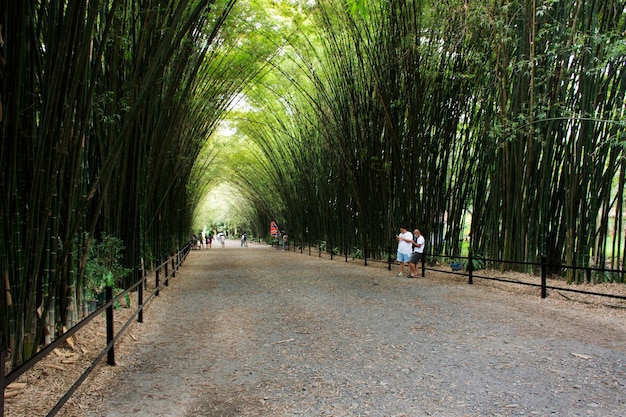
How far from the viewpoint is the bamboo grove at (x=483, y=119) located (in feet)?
17.6

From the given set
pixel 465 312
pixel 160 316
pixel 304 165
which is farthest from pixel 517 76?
pixel 304 165

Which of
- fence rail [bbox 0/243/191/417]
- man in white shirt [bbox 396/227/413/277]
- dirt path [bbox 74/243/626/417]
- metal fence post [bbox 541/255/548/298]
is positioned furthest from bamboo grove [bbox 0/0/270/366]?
man in white shirt [bbox 396/227/413/277]

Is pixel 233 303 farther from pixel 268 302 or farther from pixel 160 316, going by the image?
pixel 160 316

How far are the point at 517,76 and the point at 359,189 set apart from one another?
431cm

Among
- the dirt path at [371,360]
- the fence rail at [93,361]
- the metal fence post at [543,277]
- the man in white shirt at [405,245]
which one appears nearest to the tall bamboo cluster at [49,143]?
the fence rail at [93,361]

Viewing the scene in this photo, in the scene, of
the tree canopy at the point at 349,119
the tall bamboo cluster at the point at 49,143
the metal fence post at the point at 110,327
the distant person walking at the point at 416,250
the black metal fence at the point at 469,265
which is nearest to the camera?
the tall bamboo cluster at the point at 49,143

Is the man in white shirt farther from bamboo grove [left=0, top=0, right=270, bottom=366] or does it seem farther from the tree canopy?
bamboo grove [left=0, top=0, right=270, bottom=366]

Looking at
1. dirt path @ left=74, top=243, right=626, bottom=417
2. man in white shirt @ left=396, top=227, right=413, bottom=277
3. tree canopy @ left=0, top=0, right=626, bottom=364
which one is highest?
tree canopy @ left=0, top=0, right=626, bottom=364

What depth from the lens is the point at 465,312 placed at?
15.0 feet

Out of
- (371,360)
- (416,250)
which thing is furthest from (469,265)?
(371,360)

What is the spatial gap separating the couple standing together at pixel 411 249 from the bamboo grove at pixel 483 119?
0.69 meters

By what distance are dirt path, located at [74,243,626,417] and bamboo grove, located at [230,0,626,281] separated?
142cm

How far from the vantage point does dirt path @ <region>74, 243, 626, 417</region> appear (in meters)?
2.31

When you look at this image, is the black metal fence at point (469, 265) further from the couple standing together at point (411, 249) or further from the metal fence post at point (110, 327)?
the metal fence post at point (110, 327)
